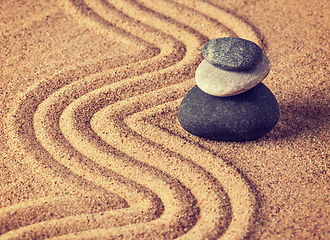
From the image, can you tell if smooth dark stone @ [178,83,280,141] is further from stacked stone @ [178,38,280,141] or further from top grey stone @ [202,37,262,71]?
top grey stone @ [202,37,262,71]

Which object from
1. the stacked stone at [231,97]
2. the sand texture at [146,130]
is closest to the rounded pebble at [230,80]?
the stacked stone at [231,97]

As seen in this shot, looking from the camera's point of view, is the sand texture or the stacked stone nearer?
the sand texture

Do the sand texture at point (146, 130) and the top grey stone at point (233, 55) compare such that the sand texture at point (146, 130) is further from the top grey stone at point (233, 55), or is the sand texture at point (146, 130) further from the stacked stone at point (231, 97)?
the top grey stone at point (233, 55)

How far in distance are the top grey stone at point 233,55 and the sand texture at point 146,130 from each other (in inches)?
19.4

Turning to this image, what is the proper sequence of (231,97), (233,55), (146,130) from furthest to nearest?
(146,130), (231,97), (233,55)

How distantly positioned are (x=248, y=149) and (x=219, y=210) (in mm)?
460

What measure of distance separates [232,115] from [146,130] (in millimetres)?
558

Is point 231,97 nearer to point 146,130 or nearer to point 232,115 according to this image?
point 232,115

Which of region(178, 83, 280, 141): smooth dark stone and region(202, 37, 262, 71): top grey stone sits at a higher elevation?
region(202, 37, 262, 71): top grey stone

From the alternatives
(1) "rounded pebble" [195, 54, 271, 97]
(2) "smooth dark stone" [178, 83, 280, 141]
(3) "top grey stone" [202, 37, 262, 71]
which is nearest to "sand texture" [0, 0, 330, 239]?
(2) "smooth dark stone" [178, 83, 280, 141]

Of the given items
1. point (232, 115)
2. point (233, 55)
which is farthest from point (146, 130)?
point (233, 55)

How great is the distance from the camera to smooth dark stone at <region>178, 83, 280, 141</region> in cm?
200

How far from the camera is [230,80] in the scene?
195cm

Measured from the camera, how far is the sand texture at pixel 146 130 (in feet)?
5.90
